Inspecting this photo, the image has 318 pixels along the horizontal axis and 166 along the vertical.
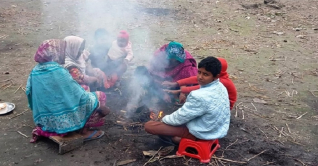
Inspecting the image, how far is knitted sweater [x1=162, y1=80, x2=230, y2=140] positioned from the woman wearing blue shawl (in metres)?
1.11

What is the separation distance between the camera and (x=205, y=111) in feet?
11.8

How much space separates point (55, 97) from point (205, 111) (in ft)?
5.86

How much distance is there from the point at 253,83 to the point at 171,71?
1912mm

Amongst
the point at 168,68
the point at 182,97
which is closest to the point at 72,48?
the point at 168,68

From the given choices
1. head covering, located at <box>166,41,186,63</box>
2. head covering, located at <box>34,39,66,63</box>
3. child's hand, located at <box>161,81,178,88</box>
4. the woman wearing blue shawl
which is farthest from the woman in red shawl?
head covering, located at <box>34,39,66,63</box>

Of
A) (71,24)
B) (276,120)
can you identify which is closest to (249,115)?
(276,120)

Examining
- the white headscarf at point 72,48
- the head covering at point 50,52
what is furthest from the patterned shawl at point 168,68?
the head covering at point 50,52

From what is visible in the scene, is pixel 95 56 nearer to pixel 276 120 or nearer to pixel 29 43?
pixel 29 43

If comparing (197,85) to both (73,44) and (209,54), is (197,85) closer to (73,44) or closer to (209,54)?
(73,44)

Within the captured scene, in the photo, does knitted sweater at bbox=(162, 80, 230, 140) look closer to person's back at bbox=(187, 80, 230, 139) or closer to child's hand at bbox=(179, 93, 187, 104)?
person's back at bbox=(187, 80, 230, 139)

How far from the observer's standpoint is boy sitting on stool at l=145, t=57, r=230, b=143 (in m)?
3.58

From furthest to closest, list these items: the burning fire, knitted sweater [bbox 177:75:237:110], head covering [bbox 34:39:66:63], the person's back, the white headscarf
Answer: the white headscarf → the burning fire → knitted sweater [bbox 177:75:237:110] → head covering [bbox 34:39:66:63] → the person's back

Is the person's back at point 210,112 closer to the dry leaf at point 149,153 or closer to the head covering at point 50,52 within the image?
the dry leaf at point 149,153

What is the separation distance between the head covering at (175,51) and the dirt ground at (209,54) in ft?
2.77
